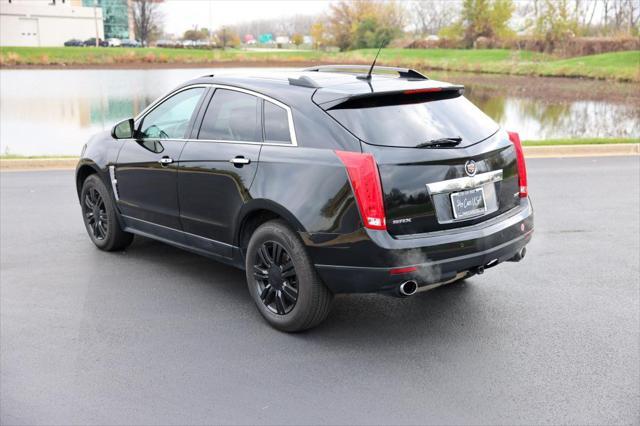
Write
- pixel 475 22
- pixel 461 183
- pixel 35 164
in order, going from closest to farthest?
pixel 461 183
pixel 35 164
pixel 475 22

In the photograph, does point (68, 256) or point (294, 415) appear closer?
point (294, 415)

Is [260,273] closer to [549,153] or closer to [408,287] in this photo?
[408,287]

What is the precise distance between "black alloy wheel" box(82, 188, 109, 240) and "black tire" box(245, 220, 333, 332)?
92.0 inches

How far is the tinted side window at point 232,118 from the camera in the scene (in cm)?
508

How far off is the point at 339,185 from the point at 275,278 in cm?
91

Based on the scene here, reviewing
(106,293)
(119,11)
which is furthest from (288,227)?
(119,11)

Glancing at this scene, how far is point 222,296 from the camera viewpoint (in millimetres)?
5629

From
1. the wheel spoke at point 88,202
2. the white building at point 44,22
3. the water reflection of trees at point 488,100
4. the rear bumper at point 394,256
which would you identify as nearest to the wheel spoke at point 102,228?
the wheel spoke at point 88,202

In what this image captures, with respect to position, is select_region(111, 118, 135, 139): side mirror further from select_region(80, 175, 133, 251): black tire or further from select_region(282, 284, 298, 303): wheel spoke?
select_region(282, 284, 298, 303): wheel spoke

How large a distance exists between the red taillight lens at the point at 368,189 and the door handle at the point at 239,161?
0.96m

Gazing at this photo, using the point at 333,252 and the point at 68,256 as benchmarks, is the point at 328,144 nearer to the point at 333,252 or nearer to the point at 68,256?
the point at 333,252

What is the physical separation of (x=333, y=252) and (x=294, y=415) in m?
1.10

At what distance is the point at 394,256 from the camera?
169 inches

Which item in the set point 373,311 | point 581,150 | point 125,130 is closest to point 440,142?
point 373,311
